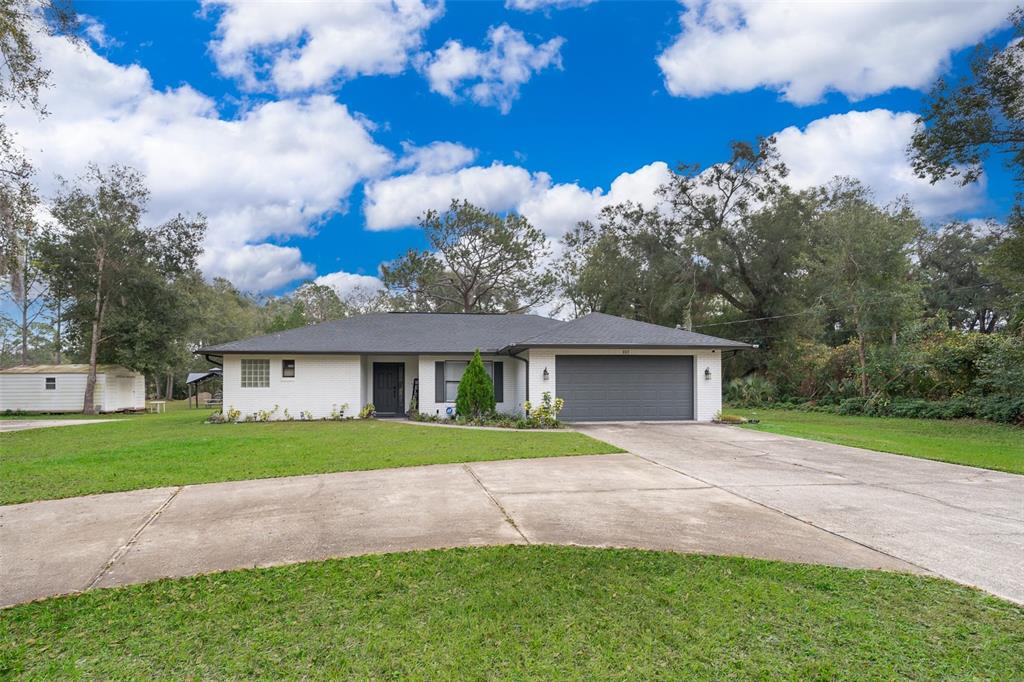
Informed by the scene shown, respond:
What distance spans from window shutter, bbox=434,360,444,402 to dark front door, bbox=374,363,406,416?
6.14 feet

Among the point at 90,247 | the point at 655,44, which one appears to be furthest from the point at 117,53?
the point at 90,247

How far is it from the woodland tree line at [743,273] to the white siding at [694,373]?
7.36m

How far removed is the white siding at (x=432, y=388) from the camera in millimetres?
16205

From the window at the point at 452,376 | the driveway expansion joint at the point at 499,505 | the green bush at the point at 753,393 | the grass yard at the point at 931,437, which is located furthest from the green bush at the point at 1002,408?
the driveway expansion joint at the point at 499,505

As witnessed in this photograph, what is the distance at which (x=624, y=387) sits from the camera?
591 inches

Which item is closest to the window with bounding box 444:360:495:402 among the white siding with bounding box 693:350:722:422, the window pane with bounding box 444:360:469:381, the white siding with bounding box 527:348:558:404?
the window pane with bounding box 444:360:469:381

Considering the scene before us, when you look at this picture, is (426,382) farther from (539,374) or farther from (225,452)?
(225,452)

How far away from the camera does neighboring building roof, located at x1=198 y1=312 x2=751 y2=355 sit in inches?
576

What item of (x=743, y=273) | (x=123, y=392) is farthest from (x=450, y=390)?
(x=123, y=392)

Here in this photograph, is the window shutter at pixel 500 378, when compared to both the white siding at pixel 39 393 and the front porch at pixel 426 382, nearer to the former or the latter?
the front porch at pixel 426 382

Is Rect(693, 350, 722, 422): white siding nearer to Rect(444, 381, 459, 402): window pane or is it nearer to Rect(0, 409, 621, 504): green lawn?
Rect(0, 409, 621, 504): green lawn

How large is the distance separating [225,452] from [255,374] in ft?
24.3

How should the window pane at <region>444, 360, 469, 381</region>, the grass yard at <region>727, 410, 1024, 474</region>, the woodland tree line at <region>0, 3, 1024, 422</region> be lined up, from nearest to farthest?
the grass yard at <region>727, 410, 1024, 474</region>
the woodland tree line at <region>0, 3, 1024, 422</region>
the window pane at <region>444, 360, 469, 381</region>

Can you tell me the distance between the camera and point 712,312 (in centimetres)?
3100
